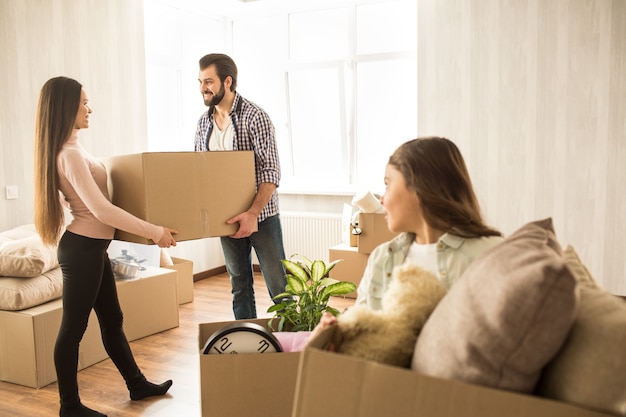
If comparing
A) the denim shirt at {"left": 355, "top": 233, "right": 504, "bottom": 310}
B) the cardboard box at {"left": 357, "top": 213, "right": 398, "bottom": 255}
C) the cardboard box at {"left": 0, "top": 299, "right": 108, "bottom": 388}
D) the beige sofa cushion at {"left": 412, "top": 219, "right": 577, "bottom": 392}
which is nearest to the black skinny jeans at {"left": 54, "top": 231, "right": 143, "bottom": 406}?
the cardboard box at {"left": 0, "top": 299, "right": 108, "bottom": 388}

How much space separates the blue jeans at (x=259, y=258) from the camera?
265 centimetres

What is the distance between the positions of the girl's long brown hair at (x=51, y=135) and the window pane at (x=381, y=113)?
3.30 meters

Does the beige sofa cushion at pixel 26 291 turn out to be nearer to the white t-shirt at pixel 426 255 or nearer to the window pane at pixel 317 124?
the white t-shirt at pixel 426 255

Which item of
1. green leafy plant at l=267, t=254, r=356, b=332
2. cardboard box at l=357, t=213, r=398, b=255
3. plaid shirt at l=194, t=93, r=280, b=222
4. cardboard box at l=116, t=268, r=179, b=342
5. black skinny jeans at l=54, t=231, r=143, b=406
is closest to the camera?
green leafy plant at l=267, t=254, r=356, b=332

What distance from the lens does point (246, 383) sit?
1.42 m

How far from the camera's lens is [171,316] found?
3.66 meters

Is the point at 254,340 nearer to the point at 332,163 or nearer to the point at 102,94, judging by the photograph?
the point at 102,94

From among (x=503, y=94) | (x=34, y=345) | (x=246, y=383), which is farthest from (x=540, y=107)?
(x=34, y=345)

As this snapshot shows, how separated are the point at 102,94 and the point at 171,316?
1701 millimetres

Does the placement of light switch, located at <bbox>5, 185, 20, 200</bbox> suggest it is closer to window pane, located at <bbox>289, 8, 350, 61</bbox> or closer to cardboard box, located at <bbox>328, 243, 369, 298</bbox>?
cardboard box, located at <bbox>328, 243, 369, 298</bbox>

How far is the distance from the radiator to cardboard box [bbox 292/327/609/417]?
4211 millimetres

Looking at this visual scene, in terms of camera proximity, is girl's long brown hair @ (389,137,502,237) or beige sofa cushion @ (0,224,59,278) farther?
beige sofa cushion @ (0,224,59,278)

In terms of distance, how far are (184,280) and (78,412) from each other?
204 cm

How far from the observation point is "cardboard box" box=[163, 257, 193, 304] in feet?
14.1
